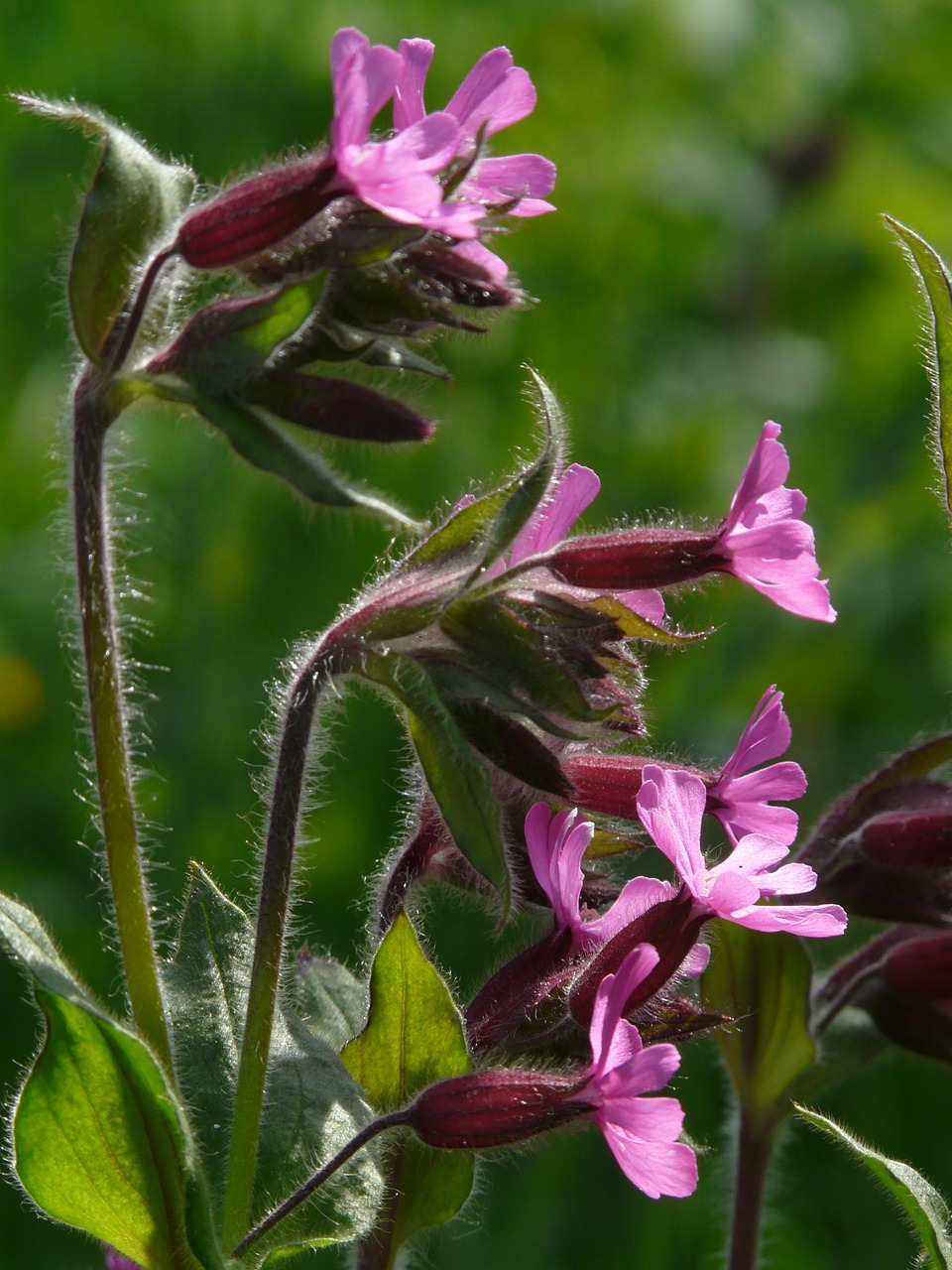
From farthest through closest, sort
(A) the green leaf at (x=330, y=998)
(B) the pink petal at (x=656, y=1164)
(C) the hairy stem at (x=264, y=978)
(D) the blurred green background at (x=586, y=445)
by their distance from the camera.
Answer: (D) the blurred green background at (x=586, y=445)
(A) the green leaf at (x=330, y=998)
(C) the hairy stem at (x=264, y=978)
(B) the pink petal at (x=656, y=1164)

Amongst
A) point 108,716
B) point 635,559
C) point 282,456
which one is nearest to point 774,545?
point 635,559

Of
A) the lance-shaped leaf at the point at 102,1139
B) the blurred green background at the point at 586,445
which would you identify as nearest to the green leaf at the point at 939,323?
the lance-shaped leaf at the point at 102,1139

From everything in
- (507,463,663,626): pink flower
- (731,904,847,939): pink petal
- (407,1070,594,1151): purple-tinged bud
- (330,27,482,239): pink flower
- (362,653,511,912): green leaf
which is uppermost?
(330,27,482,239): pink flower

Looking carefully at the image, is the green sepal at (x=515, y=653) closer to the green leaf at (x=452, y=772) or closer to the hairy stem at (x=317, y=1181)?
the green leaf at (x=452, y=772)

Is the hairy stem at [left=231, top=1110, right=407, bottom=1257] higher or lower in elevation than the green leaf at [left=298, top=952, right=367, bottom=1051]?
higher

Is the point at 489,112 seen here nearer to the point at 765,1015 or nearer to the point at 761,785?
the point at 761,785

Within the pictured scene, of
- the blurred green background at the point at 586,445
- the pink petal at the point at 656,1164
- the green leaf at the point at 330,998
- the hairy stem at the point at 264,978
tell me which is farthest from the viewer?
the blurred green background at the point at 586,445

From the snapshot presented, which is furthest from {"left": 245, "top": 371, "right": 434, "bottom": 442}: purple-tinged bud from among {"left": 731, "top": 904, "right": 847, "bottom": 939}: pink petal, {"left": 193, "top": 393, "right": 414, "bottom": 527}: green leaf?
{"left": 731, "top": 904, "right": 847, "bottom": 939}: pink petal

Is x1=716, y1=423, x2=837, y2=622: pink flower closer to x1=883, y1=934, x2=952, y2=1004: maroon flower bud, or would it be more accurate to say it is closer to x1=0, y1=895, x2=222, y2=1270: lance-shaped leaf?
x1=883, y1=934, x2=952, y2=1004: maroon flower bud
